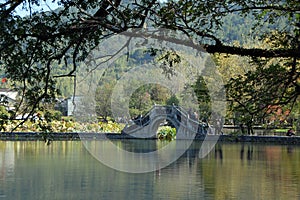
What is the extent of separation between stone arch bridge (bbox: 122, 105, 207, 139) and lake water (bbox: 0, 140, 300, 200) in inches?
473

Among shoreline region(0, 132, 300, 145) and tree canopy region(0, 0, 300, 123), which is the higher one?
tree canopy region(0, 0, 300, 123)

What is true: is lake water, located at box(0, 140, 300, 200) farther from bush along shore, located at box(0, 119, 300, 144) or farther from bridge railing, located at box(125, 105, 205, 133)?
bridge railing, located at box(125, 105, 205, 133)

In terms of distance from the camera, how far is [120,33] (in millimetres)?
5043

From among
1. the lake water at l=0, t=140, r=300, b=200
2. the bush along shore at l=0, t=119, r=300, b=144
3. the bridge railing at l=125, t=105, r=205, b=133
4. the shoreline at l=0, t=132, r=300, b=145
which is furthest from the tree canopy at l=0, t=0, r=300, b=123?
the bridge railing at l=125, t=105, r=205, b=133

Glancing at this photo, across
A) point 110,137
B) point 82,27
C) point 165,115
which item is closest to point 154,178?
point 82,27

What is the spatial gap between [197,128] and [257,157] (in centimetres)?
1129

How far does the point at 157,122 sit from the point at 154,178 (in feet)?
63.6

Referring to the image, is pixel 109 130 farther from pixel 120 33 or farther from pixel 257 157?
pixel 120 33

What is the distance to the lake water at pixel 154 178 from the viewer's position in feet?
38.8

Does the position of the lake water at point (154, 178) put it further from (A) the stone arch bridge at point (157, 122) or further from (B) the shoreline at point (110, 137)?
(A) the stone arch bridge at point (157, 122)

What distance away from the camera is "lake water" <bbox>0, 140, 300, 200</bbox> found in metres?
11.8

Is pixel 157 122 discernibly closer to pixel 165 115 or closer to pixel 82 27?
pixel 165 115

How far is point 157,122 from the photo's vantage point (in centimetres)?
3384

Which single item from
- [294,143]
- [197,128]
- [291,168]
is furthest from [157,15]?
[197,128]
